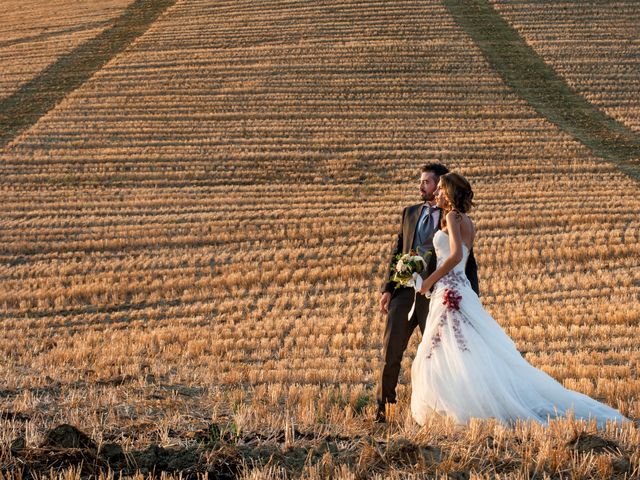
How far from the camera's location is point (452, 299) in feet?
17.8

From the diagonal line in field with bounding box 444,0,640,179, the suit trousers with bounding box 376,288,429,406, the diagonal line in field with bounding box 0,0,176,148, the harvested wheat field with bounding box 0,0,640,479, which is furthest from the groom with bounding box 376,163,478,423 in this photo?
the diagonal line in field with bounding box 0,0,176,148

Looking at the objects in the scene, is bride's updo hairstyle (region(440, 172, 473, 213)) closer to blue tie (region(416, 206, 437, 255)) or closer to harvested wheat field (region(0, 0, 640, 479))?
blue tie (region(416, 206, 437, 255))

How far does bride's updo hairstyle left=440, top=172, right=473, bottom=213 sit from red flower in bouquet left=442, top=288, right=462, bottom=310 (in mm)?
584

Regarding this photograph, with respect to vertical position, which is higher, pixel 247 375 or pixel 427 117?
pixel 427 117

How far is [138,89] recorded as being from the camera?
103 feet

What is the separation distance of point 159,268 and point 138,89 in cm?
1817

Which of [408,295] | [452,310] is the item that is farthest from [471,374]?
[408,295]

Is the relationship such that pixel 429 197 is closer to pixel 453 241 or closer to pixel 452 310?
pixel 453 241

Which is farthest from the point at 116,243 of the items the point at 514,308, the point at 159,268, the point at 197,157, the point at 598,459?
the point at 598,459

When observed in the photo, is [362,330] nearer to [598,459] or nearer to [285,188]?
[598,459]

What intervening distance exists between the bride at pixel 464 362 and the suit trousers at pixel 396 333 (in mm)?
179

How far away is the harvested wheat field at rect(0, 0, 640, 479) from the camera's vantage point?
451 centimetres

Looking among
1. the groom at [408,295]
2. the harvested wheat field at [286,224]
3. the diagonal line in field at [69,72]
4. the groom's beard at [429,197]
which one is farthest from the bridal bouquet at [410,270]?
the diagonal line in field at [69,72]

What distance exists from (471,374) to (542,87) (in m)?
28.0
